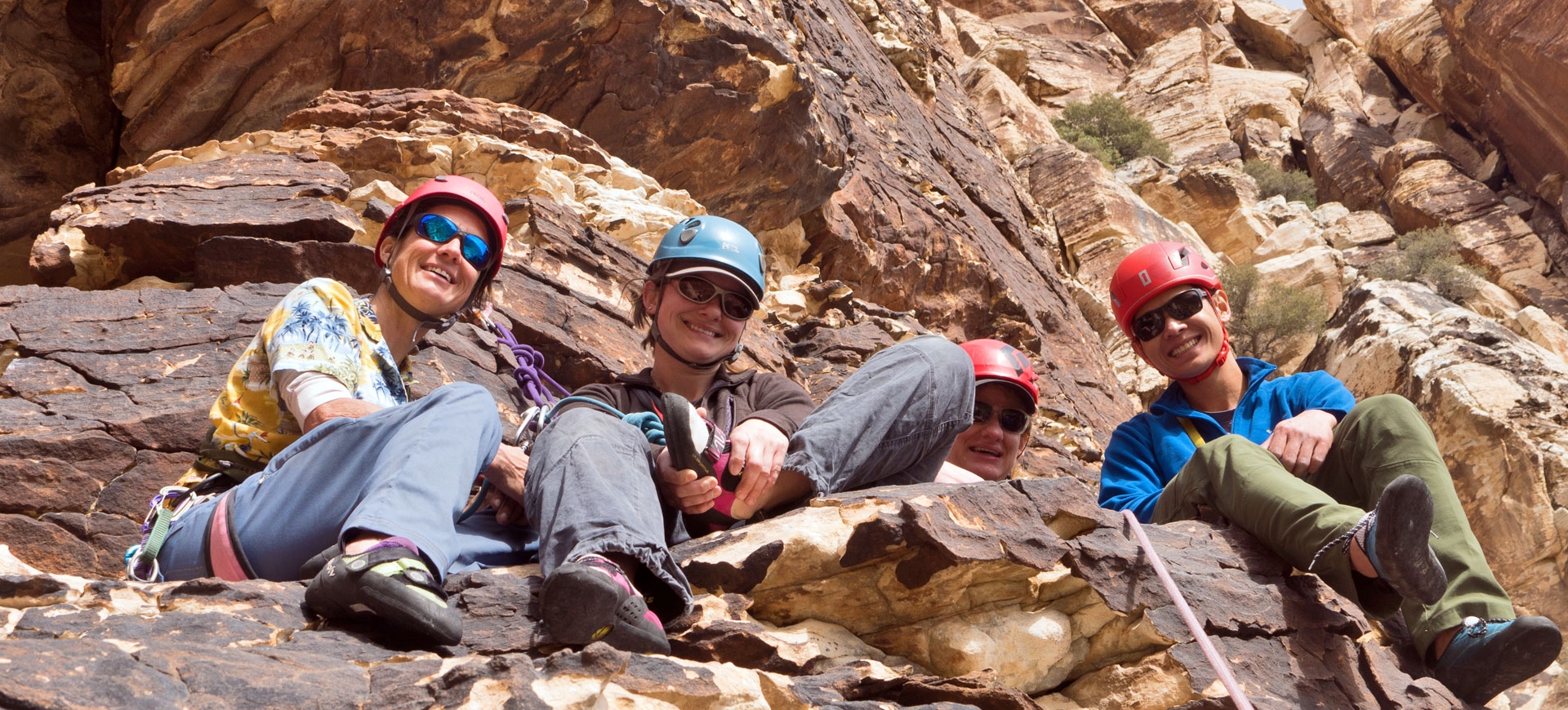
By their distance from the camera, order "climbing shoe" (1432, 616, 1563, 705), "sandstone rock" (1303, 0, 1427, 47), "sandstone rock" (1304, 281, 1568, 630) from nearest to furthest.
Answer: "climbing shoe" (1432, 616, 1563, 705) < "sandstone rock" (1304, 281, 1568, 630) < "sandstone rock" (1303, 0, 1427, 47)

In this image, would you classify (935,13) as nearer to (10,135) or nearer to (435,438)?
(10,135)

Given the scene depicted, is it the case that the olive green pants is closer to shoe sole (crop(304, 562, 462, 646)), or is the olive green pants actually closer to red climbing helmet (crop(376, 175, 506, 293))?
shoe sole (crop(304, 562, 462, 646))

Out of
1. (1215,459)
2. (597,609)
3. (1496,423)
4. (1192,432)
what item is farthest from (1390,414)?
(1496,423)

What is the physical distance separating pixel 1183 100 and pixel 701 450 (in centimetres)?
3655

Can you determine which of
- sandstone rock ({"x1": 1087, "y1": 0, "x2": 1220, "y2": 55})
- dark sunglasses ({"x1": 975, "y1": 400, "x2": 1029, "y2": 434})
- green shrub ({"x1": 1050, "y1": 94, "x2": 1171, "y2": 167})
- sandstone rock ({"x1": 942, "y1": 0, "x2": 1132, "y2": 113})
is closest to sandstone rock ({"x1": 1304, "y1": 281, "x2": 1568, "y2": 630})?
dark sunglasses ({"x1": 975, "y1": 400, "x2": 1029, "y2": 434})

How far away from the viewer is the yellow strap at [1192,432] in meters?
5.00

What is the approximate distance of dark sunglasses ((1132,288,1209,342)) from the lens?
17.3 feet

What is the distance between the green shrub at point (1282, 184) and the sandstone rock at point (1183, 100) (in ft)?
4.08

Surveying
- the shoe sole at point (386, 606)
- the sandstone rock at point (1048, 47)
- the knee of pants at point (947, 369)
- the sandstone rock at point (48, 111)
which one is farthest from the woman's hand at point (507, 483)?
the sandstone rock at point (1048, 47)

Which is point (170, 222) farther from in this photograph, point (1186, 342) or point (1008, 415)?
point (1186, 342)

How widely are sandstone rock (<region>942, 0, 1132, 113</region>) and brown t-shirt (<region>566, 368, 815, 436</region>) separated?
31.3 m

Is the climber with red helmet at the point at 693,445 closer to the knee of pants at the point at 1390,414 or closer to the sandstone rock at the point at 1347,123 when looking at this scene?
the knee of pants at the point at 1390,414

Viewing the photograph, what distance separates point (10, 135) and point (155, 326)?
5635 mm

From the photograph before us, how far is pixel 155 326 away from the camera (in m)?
5.20
